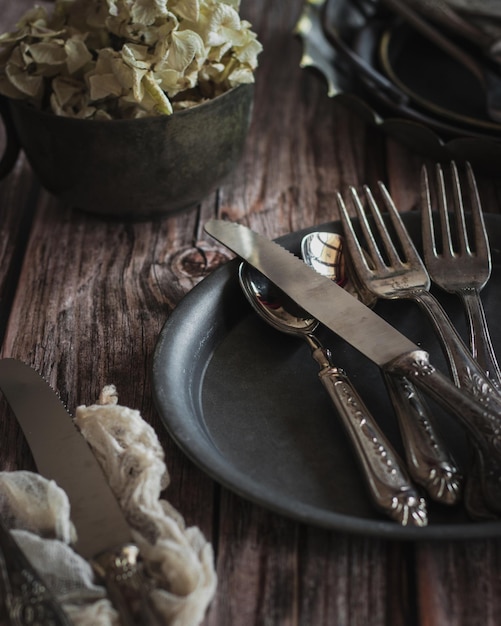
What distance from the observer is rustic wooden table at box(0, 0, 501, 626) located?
42 cm

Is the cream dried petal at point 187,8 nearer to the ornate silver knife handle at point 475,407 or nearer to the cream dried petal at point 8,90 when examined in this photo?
the cream dried petal at point 8,90

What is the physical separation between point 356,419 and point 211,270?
253mm

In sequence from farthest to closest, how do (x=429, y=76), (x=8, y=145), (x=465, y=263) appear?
(x=429, y=76)
(x=8, y=145)
(x=465, y=263)

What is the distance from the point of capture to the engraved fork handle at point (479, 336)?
0.50 m

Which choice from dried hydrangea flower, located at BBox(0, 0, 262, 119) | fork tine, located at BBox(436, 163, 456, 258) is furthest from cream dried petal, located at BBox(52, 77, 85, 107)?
fork tine, located at BBox(436, 163, 456, 258)

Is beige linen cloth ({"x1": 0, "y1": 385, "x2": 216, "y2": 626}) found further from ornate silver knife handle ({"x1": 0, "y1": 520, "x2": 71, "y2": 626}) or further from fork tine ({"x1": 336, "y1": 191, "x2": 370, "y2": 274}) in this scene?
fork tine ({"x1": 336, "y1": 191, "x2": 370, "y2": 274})

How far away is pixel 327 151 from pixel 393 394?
1.39 ft

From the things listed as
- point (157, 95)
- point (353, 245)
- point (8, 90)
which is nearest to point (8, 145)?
point (8, 90)

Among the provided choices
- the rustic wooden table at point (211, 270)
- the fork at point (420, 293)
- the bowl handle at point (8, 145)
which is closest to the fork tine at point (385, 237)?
the fork at point (420, 293)

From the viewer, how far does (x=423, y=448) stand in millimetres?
443

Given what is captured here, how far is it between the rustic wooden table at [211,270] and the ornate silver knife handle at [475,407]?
0.04m

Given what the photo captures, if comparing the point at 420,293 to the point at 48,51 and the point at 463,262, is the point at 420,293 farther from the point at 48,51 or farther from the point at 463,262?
the point at 48,51

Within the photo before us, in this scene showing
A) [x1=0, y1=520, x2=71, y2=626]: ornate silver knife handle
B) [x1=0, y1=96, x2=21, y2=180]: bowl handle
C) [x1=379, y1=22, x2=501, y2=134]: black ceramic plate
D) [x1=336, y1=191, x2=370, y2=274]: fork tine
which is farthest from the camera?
[x1=379, y1=22, x2=501, y2=134]: black ceramic plate

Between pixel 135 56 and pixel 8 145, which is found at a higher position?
pixel 135 56
